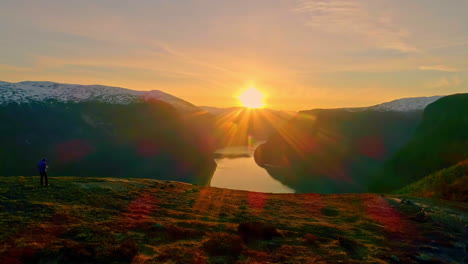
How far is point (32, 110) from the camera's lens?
7072 inches

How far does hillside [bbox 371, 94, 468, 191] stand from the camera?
8812cm

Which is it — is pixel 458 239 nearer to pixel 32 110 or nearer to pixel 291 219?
pixel 291 219

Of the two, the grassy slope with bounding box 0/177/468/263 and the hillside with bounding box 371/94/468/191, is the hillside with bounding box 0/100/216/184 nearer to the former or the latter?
the hillside with bounding box 371/94/468/191

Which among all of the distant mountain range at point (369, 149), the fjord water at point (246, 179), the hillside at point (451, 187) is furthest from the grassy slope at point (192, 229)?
the distant mountain range at point (369, 149)

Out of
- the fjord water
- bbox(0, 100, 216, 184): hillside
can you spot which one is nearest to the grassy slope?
the fjord water

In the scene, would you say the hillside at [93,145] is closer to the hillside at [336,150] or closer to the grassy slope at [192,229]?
the hillside at [336,150]

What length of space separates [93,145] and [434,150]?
161877 mm

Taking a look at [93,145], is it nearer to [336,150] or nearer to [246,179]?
[246,179]

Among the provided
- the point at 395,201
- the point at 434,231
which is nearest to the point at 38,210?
the point at 434,231

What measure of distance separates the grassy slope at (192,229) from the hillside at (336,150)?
7878 cm

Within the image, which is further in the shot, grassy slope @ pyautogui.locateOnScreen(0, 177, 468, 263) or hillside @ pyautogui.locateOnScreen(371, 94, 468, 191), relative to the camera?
hillside @ pyautogui.locateOnScreen(371, 94, 468, 191)

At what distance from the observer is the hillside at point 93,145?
12325cm

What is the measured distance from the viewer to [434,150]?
97812 millimetres

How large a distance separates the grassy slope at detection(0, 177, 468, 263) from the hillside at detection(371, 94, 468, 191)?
72.2 m
